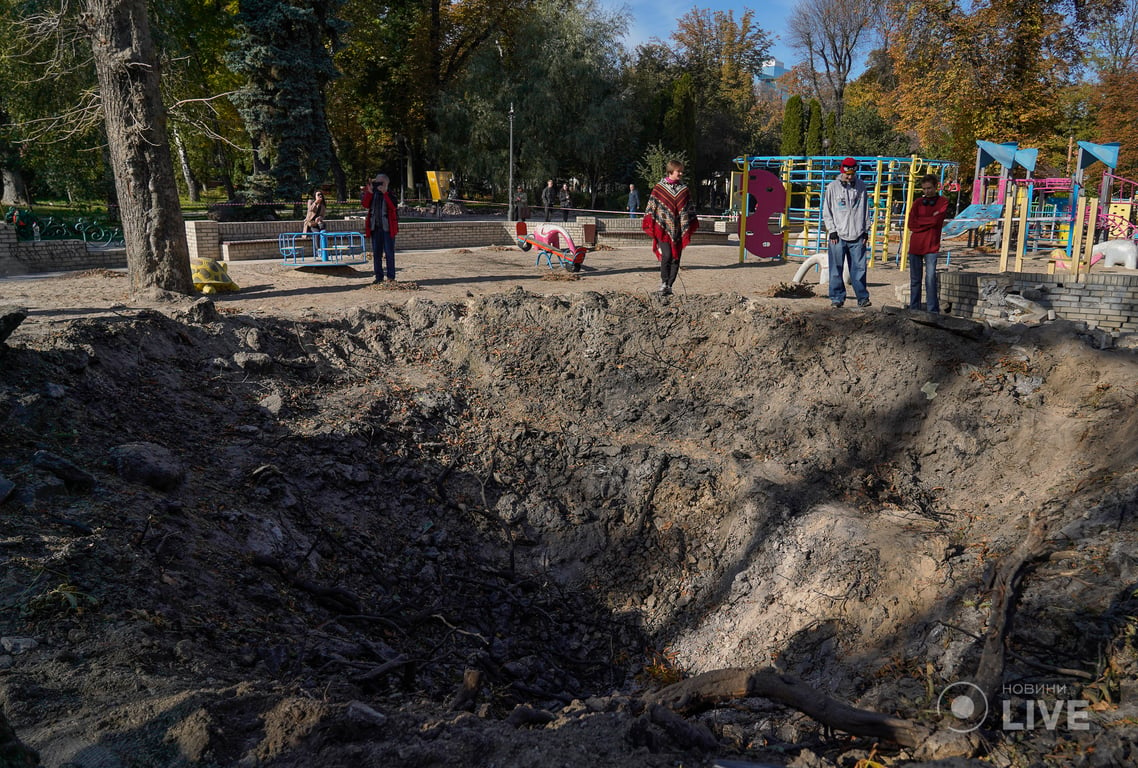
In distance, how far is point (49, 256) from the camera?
14.1 m

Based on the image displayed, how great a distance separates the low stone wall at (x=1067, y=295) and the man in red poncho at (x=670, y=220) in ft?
11.0

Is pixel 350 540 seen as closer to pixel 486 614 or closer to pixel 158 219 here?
pixel 486 614

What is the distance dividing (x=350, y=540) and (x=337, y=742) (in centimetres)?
285

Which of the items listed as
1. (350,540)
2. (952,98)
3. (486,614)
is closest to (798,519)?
(486,614)

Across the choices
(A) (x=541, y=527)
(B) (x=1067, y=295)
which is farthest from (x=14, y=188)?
(B) (x=1067, y=295)

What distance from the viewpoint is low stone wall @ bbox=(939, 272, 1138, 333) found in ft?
30.3

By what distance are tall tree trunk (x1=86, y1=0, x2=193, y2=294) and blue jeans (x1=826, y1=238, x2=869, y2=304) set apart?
806cm

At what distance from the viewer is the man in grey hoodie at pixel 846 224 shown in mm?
8609

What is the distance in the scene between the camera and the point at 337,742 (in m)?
2.83

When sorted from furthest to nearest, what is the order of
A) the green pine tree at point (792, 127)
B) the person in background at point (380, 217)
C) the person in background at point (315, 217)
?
the green pine tree at point (792, 127), the person in background at point (315, 217), the person in background at point (380, 217)

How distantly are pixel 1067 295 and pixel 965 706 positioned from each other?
8119mm

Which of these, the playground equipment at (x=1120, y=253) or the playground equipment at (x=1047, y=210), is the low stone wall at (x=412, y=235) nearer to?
the playground equipment at (x=1047, y=210)

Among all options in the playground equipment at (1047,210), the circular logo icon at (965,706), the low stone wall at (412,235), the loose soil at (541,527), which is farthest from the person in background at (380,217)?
the circular logo icon at (965,706)

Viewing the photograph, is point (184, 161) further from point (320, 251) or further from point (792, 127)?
point (792, 127)
